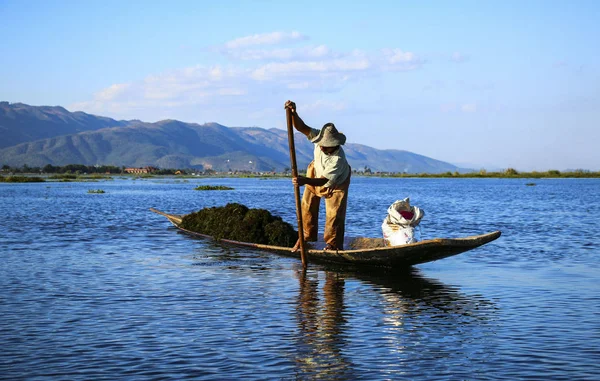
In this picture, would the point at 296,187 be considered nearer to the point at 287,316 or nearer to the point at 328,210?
the point at 328,210

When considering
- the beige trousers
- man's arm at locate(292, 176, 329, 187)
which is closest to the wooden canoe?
the beige trousers

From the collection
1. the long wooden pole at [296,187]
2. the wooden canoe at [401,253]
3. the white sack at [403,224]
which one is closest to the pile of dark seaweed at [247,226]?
the wooden canoe at [401,253]

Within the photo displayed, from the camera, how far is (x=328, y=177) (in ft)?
63.2

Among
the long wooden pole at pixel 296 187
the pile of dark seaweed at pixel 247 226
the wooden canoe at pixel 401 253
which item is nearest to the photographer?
the wooden canoe at pixel 401 253

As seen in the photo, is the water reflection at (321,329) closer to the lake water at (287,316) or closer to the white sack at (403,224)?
the lake water at (287,316)

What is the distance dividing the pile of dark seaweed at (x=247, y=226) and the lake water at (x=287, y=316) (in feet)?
2.60

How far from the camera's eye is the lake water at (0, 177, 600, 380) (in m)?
10.7

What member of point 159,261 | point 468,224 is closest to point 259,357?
point 159,261

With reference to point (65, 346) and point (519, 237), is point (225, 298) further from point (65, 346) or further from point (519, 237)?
point (519, 237)

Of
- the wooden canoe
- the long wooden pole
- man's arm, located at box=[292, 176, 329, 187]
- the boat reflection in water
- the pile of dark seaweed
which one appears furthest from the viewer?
the pile of dark seaweed

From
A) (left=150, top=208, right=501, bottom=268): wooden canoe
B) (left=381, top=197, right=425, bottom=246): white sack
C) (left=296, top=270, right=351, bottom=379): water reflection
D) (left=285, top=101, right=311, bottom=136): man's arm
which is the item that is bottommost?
(left=296, top=270, right=351, bottom=379): water reflection

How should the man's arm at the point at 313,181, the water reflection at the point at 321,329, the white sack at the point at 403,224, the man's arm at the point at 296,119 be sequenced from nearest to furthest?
the water reflection at the point at 321,329
the man's arm at the point at 296,119
the man's arm at the point at 313,181
the white sack at the point at 403,224

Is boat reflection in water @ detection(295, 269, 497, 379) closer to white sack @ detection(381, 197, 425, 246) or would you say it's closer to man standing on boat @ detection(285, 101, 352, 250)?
white sack @ detection(381, 197, 425, 246)

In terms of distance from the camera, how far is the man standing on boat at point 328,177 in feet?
62.2
